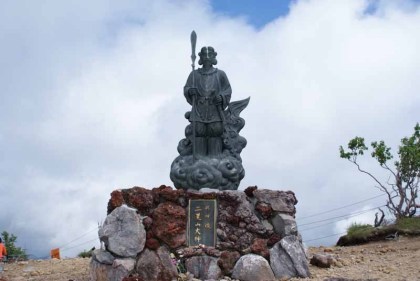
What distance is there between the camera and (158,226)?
31.5 ft

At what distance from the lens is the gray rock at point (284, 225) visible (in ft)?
32.0

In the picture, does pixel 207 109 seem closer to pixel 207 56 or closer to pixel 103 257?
pixel 207 56

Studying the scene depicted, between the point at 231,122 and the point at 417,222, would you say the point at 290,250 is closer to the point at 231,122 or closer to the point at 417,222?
the point at 231,122

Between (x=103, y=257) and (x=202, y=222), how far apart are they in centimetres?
173

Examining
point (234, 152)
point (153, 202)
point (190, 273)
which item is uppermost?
point (234, 152)

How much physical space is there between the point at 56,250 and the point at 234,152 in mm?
6827

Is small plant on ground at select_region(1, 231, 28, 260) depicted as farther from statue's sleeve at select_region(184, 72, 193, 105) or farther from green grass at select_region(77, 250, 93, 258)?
statue's sleeve at select_region(184, 72, 193, 105)

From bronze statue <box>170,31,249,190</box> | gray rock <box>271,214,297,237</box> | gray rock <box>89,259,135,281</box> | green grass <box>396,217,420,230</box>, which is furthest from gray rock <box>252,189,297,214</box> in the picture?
green grass <box>396,217,420,230</box>

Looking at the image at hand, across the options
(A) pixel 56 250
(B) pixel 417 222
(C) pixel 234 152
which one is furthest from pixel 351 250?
(A) pixel 56 250

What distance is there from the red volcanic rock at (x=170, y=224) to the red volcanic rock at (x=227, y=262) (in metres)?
0.70

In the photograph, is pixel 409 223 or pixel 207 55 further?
pixel 409 223

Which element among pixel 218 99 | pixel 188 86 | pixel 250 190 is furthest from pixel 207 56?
pixel 250 190

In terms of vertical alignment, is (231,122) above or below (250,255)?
above

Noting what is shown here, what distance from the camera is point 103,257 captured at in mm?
9438
